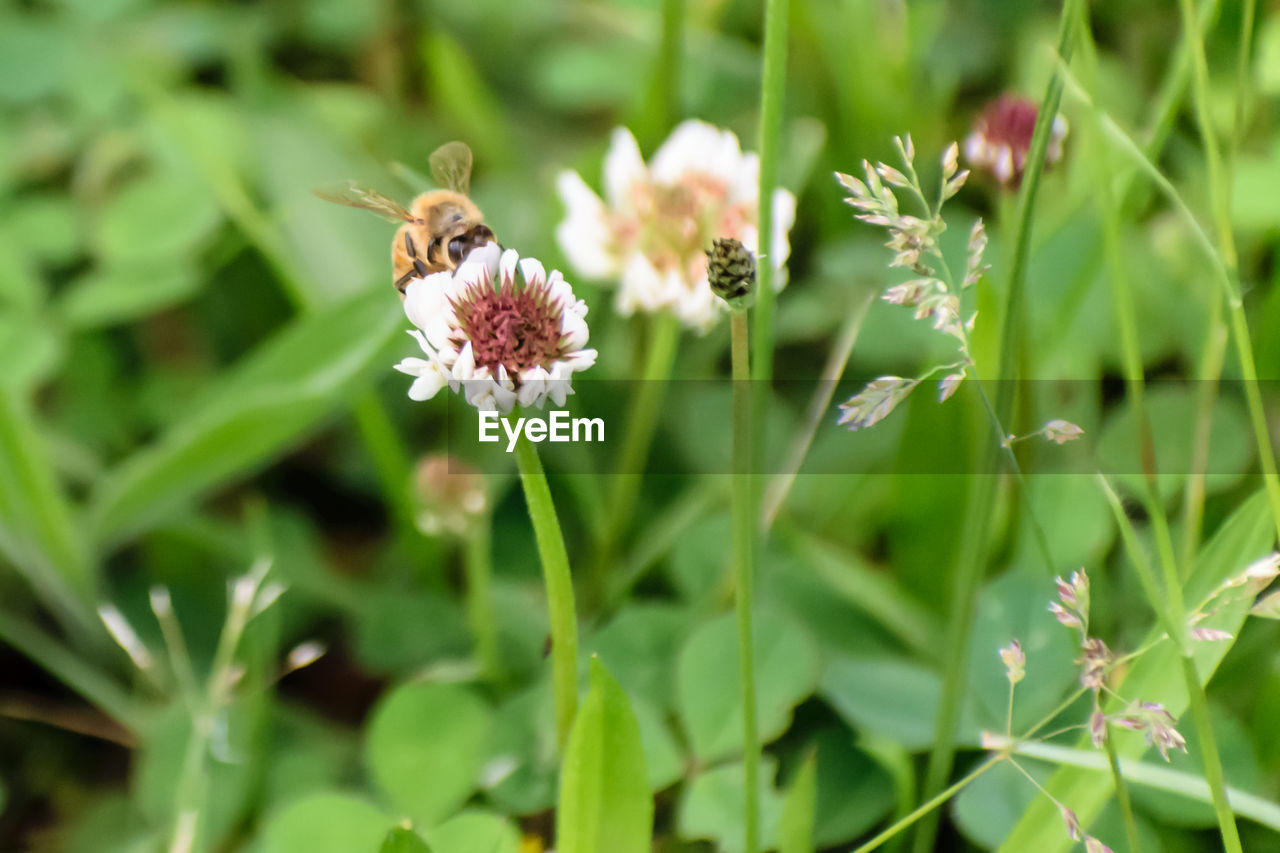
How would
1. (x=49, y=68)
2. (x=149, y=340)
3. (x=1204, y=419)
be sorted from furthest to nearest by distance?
1. (x=49, y=68)
2. (x=149, y=340)
3. (x=1204, y=419)

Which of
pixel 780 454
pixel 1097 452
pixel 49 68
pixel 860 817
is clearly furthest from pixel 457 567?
pixel 49 68

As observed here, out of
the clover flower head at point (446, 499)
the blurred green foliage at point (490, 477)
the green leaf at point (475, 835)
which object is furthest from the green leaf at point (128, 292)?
the green leaf at point (475, 835)

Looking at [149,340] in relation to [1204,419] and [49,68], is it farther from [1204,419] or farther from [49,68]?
[1204,419]

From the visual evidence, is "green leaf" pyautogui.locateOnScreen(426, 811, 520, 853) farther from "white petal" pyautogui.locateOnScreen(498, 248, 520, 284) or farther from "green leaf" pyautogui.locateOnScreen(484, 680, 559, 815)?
"white petal" pyautogui.locateOnScreen(498, 248, 520, 284)

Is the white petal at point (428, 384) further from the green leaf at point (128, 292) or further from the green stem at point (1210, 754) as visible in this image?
the green leaf at point (128, 292)

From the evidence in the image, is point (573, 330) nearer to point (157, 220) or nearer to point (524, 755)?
point (524, 755)
